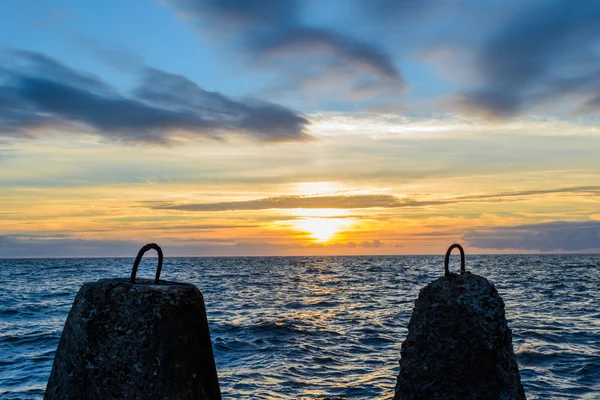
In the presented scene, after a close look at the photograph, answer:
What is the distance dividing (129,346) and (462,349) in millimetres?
2698

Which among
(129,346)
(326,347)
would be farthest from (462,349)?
(326,347)

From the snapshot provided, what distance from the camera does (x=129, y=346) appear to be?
118 inches

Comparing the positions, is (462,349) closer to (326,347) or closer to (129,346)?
(129,346)

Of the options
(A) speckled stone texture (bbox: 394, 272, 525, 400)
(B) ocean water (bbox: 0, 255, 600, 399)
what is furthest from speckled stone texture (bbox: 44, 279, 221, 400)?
(B) ocean water (bbox: 0, 255, 600, 399)

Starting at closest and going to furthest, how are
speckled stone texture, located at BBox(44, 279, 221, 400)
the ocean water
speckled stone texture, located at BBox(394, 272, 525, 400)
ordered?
1. speckled stone texture, located at BBox(44, 279, 221, 400)
2. speckled stone texture, located at BBox(394, 272, 525, 400)
3. the ocean water

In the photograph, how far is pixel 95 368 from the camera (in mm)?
3037

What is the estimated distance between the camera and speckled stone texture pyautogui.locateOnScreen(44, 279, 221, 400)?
2996 millimetres

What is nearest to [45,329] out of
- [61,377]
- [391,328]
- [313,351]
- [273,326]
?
[273,326]

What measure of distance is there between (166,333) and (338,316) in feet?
63.3

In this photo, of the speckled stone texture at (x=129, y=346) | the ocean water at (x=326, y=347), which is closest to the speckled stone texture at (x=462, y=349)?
the speckled stone texture at (x=129, y=346)

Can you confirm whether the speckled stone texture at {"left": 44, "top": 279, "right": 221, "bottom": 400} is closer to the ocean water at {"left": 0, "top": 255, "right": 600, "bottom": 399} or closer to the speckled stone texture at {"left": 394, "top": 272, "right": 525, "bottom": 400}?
the speckled stone texture at {"left": 394, "top": 272, "right": 525, "bottom": 400}

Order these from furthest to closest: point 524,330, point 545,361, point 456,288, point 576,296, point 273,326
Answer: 1. point 576,296
2. point 273,326
3. point 524,330
4. point 545,361
5. point 456,288

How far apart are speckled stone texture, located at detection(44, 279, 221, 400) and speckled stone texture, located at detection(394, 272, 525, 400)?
211cm

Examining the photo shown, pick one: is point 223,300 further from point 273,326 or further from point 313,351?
point 313,351
